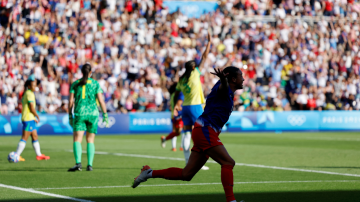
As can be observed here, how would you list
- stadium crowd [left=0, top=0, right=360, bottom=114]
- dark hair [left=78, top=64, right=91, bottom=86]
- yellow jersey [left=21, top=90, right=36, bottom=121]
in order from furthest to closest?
stadium crowd [left=0, top=0, right=360, bottom=114] → yellow jersey [left=21, top=90, right=36, bottom=121] → dark hair [left=78, top=64, right=91, bottom=86]

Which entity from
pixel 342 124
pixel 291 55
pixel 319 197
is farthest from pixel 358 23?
pixel 319 197

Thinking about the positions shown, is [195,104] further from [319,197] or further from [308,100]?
[308,100]

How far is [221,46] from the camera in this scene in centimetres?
3312

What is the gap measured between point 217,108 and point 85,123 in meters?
5.68

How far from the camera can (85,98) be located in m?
11.9

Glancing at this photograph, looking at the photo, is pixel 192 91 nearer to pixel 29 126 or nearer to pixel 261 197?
pixel 261 197

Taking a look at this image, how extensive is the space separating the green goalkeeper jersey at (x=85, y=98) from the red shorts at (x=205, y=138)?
212 inches

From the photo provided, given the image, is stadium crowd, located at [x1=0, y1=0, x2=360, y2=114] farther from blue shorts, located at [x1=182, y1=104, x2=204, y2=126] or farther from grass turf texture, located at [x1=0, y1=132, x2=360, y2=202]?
blue shorts, located at [x1=182, y1=104, x2=204, y2=126]

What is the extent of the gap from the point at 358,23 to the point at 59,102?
20396mm

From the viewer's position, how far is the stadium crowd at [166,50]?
28.2 meters

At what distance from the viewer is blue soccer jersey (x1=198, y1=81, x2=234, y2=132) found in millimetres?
6812

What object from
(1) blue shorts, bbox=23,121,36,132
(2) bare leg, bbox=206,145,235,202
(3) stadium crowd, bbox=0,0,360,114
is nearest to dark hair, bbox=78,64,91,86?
(1) blue shorts, bbox=23,121,36,132

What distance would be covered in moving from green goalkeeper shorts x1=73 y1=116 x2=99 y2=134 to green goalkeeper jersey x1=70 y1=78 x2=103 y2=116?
0.08 m

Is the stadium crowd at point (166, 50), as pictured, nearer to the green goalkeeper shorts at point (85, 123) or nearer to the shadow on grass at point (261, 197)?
the green goalkeeper shorts at point (85, 123)
